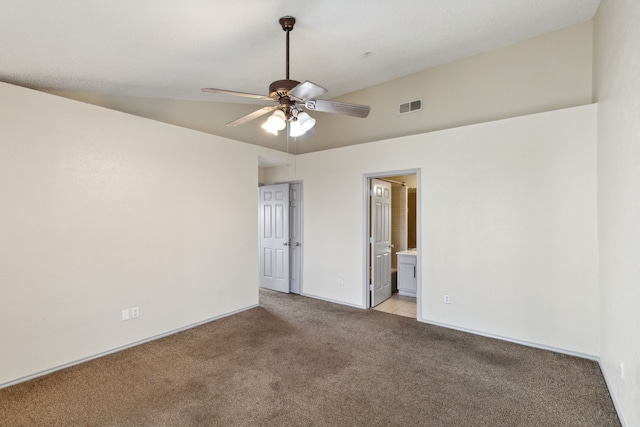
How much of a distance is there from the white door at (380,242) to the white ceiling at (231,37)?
201 centimetres

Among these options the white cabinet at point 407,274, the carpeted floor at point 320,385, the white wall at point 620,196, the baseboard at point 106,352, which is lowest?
the carpeted floor at point 320,385

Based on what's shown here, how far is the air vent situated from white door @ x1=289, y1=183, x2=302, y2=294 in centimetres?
219

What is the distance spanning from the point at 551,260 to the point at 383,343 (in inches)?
82.6

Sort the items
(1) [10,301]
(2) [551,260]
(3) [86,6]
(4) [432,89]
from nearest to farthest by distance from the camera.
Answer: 1. (3) [86,6]
2. (1) [10,301]
3. (2) [551,260]
4. (4) [432,89]

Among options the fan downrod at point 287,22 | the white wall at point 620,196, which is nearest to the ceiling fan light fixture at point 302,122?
the fan downrod at point 287,22

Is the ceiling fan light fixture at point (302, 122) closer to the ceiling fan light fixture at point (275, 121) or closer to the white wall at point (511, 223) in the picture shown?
the ceiling fan light fixture at point (275, 121)

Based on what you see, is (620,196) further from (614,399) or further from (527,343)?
(527,343)

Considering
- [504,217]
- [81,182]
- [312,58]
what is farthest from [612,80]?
[81,182]

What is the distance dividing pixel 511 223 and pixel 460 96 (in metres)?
1.87

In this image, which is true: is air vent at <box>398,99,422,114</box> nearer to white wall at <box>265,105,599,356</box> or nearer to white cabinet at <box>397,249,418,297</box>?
white wall at <box>265,105,599,356</box>

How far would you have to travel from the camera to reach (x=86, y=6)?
7.14 ft

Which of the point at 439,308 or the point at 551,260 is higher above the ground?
the point at 551,260

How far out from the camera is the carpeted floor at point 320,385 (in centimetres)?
228

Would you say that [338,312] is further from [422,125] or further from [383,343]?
[422,125]
